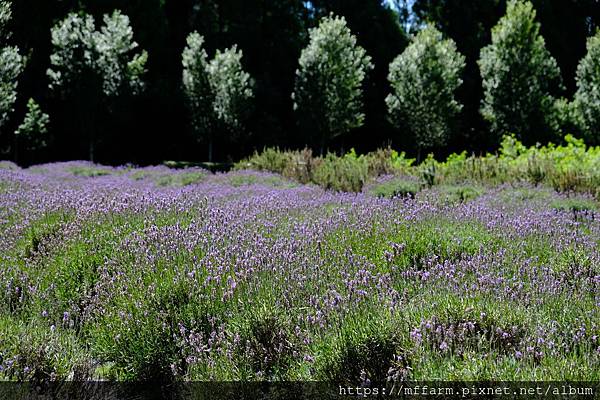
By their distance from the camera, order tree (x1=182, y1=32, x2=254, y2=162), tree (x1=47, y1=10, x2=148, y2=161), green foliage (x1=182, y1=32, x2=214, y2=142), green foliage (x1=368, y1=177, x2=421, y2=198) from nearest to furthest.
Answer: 1. green foliage (x1=368, y1=177, x2=421, y2=198)
2. tree (x1=47, y1=10, x2=148, y2=161)
3. tree (x1=182, y1=32, x2=254, y2=162)
4. green foliage (x1=182, y1=32, x2=214, y2=142)

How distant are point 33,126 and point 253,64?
39.7ft

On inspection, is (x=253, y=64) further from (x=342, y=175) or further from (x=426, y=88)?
(x=342, y=175)

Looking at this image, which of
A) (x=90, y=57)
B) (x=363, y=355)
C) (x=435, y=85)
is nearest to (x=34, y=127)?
(x=90, y=57)

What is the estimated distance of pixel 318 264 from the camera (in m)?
3.84

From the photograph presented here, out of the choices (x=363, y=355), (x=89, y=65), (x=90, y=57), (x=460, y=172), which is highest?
(x=90, y=57)

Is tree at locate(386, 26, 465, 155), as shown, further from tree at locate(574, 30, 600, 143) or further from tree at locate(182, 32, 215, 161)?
tree at locate(182, 32, 215, 161)

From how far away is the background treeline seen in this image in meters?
23.5

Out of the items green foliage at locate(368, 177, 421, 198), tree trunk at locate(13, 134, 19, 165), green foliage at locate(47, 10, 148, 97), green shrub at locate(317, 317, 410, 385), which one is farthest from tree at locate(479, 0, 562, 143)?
green shrub at locate(317, 317, 410, 385)

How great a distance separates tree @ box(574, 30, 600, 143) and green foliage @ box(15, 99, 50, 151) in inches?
838

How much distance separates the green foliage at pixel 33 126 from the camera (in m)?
20.7

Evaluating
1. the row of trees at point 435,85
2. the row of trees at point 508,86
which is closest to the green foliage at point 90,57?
the row of trees at point 435,85

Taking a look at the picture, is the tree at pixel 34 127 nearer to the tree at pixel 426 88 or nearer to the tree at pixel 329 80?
the tree at pixel 329 80

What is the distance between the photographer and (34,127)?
68.4 ft

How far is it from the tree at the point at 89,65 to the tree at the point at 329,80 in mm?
7374
